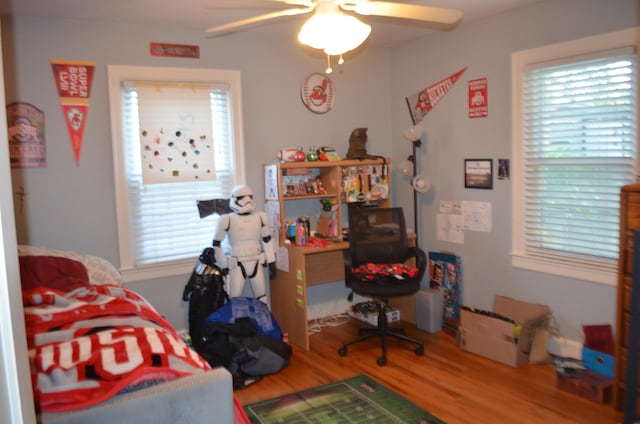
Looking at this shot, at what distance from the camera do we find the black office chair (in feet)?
12.4

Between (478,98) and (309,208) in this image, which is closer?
(478,98)

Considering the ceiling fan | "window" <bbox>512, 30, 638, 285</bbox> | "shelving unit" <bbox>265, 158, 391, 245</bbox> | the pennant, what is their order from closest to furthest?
the ceiling fan
"window" <bbox>512, 30, 638, 285</bbox>
"shelving unit" <bbox>265, 158, 391, 245</bbox>
the pennant

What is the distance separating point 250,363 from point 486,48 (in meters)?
2.83

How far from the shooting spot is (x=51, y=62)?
140 inches

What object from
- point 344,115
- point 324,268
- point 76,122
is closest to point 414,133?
point 344,115

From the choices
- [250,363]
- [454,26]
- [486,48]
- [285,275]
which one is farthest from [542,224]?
[250,363]

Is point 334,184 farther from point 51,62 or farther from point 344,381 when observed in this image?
point 51,62

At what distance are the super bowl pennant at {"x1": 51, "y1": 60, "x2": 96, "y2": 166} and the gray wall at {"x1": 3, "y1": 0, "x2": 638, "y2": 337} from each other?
4 cm

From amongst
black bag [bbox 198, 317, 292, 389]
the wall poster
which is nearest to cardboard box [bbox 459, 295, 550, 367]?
black bag [bbox 198, 317, 292, 389]

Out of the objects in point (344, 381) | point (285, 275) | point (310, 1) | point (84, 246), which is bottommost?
point (344, 381)

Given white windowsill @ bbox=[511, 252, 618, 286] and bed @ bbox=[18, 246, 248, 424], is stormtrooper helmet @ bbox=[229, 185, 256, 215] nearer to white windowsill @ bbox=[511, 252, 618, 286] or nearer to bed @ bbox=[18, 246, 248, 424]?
bed @ bbox=[18, 246, 248, 424]

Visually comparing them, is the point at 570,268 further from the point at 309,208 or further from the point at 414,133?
the point at 309,208

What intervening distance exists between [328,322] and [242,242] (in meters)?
1.21

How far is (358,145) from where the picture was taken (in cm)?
448
